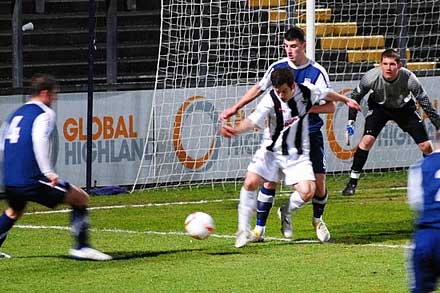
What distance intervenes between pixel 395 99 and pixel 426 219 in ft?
28.4

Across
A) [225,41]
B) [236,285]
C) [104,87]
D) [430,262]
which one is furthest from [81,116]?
[430,262]

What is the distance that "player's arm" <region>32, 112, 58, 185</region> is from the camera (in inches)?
456

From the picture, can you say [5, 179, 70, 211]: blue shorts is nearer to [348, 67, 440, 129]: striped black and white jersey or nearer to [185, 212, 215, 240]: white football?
[185, 212, 215, 240]: white football

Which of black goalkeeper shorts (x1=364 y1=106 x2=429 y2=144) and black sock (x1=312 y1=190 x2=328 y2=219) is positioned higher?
black goalkeeper shorts (x1=364 y1=106 x2=429 y2=144)

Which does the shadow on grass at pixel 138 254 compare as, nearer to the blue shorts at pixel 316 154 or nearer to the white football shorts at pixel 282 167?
the white football shorts at pixel 282 167

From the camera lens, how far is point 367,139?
57.8 ft

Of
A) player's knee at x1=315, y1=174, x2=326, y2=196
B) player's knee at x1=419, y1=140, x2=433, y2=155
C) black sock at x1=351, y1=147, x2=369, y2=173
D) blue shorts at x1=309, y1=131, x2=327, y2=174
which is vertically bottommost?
black sock at x1=351, y1=147, x2=369, y2=173

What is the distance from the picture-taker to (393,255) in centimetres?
1241

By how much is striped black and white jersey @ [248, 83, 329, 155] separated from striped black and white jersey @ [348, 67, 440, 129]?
3.76 metres

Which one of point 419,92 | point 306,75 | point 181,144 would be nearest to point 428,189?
point 306,75

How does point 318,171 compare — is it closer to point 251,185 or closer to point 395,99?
point 251,185

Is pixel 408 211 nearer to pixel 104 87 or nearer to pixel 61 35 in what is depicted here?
pixel 104 87

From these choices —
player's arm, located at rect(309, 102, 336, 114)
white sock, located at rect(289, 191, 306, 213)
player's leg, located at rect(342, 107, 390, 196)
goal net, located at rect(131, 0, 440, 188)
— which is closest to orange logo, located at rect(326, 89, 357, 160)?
goal net, located at rect(131, 0, 440, 188)

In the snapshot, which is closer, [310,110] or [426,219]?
[426,219]
